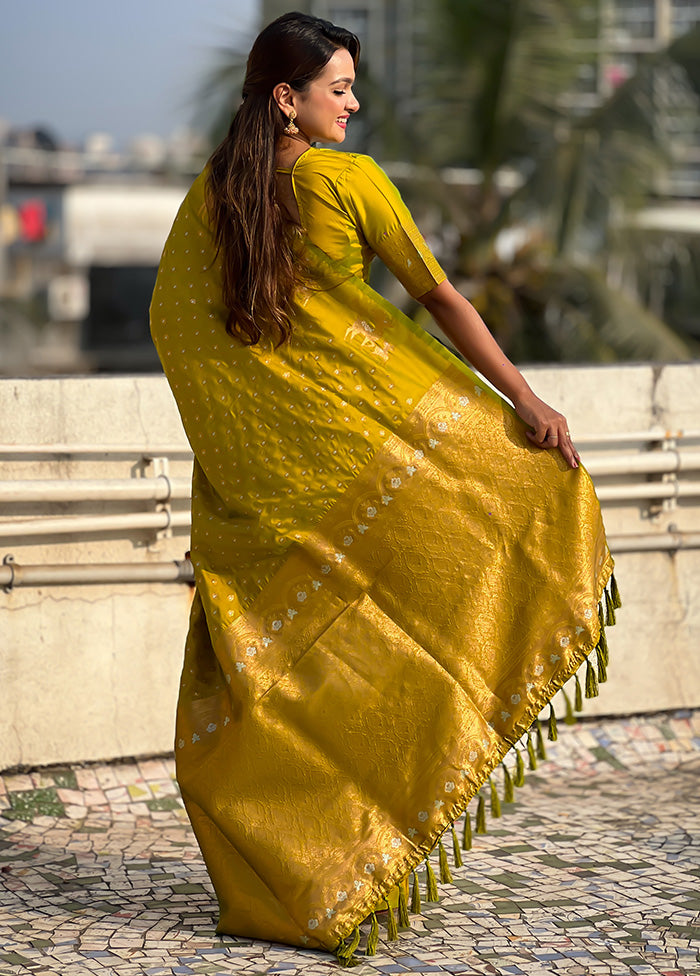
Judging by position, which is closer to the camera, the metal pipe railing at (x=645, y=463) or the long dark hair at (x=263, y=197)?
the long dark hair at (x=263, y=197)

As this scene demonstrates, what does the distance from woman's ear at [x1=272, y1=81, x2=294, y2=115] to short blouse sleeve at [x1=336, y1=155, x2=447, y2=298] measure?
0.55ft

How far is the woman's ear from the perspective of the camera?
2.60 metres

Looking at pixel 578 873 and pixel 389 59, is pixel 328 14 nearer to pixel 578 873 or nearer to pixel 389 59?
pixel 389 59

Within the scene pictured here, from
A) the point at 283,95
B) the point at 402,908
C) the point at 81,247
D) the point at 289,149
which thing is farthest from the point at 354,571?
the point at 81,247

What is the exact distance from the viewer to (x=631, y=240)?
13930 mm

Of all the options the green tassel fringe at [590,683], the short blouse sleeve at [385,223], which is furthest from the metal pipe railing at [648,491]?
the short blouse sleeve at [385,223]

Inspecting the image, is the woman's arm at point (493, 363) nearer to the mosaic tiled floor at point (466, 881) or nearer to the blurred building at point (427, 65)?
the mosaic tiled floor at point (466, 881)

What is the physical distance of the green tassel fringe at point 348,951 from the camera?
99.5 inches

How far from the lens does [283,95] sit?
2.60 metres

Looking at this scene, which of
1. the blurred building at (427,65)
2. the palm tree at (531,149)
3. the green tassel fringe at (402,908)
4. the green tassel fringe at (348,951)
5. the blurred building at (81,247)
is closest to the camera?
the green tassel fringe at (348,951)

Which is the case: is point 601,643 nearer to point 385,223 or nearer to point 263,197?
point 385,223

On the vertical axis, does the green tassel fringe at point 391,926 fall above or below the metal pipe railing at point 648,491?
below

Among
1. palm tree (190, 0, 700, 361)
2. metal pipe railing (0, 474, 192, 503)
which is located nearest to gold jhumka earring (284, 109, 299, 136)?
metal pipe railing (0, 474, 192, 503)

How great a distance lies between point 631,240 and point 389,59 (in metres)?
4.90
